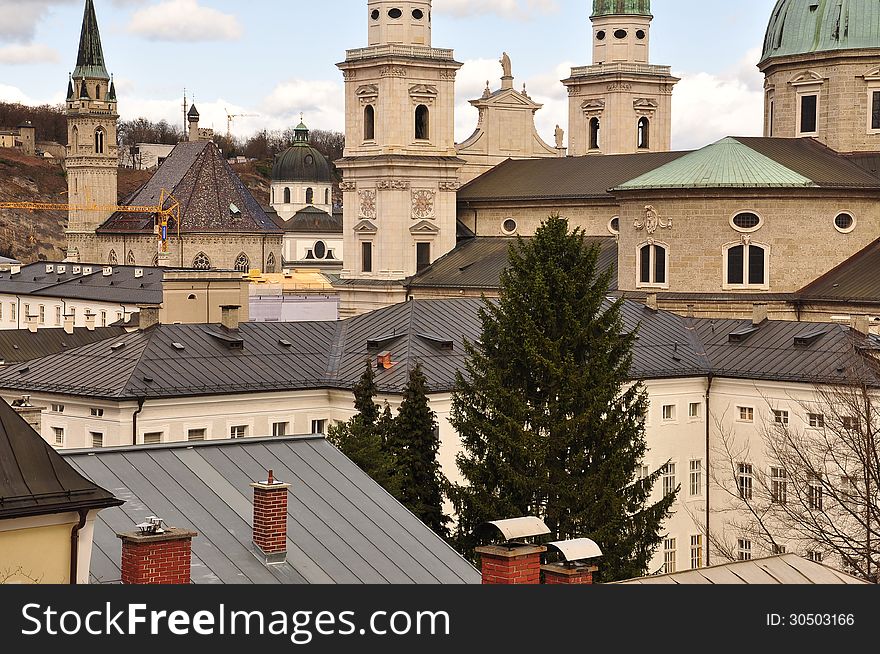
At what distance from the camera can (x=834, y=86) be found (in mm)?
65875

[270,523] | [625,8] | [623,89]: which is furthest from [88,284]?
[270,523]

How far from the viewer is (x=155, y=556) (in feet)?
60.7

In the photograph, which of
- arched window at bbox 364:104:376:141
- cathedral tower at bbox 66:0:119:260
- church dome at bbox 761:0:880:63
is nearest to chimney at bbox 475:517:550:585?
church dome at bbox 761:0:880:63

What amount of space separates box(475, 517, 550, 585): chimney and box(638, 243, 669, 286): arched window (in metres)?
40.9

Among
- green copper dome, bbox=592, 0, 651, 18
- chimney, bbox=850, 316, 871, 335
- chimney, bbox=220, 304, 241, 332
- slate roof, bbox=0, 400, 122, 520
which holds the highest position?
green copper dome, bbox=592, 0, 651, 18

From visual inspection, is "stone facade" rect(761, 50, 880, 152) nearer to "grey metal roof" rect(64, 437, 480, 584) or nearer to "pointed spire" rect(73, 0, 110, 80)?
"grey metal roof" rect(64, 437, 480, 584)

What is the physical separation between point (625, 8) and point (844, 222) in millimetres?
29197

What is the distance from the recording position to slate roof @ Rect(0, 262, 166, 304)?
277 feet

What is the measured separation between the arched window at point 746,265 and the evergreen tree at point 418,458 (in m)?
26.6

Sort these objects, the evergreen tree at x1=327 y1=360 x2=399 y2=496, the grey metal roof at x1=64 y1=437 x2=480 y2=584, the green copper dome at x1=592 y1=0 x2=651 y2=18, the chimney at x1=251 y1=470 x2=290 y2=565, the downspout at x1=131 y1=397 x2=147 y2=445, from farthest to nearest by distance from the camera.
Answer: the green copper dome at x1=592 y1=0 x2=651 y2=18 → the downspout at x1=131 y1=397 x2=147 y2=445 → the evergreen tree at x1=327 y1=360 x2=399 y2=496 → the chimney at x1=251 y1=470 x2=290 y2=565 → the grey metal roof at x1=64 y1=437 x2=480 y2=584

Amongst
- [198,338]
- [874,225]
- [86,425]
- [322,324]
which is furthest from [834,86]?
[86,425]

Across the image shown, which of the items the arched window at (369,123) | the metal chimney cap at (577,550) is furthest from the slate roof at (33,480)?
the arched window at (369,123)

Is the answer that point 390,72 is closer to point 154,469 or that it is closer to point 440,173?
point 440,173

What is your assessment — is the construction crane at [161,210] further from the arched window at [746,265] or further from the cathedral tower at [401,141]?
the arched window at [746,265]
